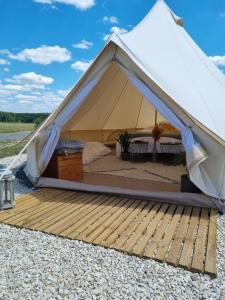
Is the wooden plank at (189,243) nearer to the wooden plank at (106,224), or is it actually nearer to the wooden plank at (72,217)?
the wooden plank at (106,224)

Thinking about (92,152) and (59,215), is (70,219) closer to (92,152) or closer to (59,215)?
(59,215)

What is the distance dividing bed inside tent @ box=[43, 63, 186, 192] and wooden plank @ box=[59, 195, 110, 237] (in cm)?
79

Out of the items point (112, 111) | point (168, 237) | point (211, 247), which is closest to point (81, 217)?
point (168, 237)

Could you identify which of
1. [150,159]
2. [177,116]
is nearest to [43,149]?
[177,116]

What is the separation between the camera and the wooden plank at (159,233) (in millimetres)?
2453

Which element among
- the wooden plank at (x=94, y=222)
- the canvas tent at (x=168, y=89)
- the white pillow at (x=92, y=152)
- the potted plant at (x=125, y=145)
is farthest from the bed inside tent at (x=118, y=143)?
the wooden plank at (x=94, y=222)

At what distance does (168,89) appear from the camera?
12.3 ft

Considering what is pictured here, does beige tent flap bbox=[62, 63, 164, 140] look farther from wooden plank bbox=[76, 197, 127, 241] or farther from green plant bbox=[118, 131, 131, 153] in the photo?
wooden plank bbox=[76, 197, 127, 241]

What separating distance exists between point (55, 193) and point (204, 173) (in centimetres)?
203

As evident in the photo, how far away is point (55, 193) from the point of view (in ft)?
13.6

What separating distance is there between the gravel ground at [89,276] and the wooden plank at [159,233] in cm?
13

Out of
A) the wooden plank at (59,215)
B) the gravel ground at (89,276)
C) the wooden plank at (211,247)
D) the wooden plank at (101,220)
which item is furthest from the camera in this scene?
the wooden plank at (59,215)

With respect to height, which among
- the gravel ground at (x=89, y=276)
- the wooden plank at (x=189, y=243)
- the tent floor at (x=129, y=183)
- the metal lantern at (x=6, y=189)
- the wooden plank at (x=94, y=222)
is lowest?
the gravel ground at (x=89, y=276)

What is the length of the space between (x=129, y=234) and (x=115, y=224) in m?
0.29
